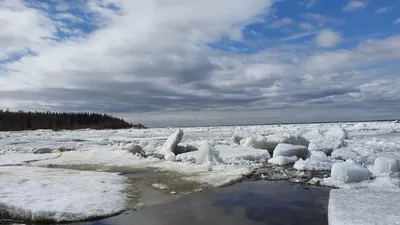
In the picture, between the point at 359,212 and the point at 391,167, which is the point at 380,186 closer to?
the point at 391,167

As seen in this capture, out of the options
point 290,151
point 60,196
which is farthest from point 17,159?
point 290,151

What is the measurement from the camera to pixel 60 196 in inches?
217

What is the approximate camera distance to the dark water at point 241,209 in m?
4.38

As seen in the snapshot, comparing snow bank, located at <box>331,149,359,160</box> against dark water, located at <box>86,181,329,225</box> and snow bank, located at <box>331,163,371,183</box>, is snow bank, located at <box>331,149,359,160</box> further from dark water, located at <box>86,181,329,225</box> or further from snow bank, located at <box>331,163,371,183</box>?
dark water, located at <box>86,181,329,225</box>

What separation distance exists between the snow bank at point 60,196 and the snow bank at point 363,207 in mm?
3072

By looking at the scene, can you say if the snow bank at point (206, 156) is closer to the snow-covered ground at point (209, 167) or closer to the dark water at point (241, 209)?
the snow-covered ground at point (209, 167)

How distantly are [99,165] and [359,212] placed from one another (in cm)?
778

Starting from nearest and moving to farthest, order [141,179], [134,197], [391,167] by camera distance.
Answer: [134,197] → [391,167] → [141,179]

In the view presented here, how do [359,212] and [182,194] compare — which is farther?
[182,194]

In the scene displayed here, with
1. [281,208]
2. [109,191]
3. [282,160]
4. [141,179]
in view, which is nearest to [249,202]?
[281,208]

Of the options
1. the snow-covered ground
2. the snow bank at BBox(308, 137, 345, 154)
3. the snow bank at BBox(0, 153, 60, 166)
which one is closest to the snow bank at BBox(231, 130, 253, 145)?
the snow-covered ground

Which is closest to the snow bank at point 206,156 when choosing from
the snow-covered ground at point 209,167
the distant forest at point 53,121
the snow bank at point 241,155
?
the snow-covered ground at point 209,167

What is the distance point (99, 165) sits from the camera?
10086 mm

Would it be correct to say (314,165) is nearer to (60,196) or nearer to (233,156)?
(233,156)
